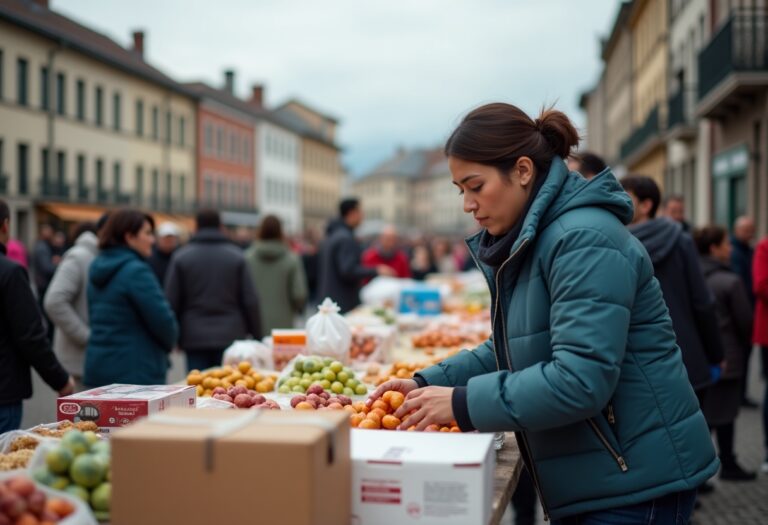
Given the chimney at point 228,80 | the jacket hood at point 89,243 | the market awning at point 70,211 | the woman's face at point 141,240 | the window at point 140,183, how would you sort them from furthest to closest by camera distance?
the chimney at point 228,80, the window at point 140,183, the market awning at point 70,211, the jacket hood at point 89,243, the woman's face at point 141,240

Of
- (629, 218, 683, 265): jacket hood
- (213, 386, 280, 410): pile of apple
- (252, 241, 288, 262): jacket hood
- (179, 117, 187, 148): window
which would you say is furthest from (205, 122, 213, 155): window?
(213, 386, 280, 410): pile of apple

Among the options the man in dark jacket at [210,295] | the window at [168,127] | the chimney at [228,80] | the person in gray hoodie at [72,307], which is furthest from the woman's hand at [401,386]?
the chimney at [228,80]

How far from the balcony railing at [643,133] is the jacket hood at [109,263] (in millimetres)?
26944

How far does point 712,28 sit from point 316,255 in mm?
11728

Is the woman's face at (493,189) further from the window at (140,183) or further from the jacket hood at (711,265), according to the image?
the window at (140,183)

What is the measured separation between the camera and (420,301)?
31.6 ft

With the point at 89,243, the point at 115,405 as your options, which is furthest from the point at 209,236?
the point at 115,405

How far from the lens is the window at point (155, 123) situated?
1982 inches

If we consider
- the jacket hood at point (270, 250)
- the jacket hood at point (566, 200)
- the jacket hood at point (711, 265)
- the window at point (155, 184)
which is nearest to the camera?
the jacket hood at point (566, 200)

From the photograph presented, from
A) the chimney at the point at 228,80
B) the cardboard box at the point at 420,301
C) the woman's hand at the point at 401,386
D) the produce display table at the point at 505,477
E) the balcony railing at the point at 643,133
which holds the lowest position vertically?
the produce display table at the point at 505,477

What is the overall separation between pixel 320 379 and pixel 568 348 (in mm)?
2300

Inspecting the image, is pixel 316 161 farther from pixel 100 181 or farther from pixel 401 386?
pixel 401 386

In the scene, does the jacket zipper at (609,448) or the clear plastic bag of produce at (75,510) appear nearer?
the clear plastic bag of produce at (75,510)

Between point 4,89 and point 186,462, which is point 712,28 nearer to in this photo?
point 186,462
